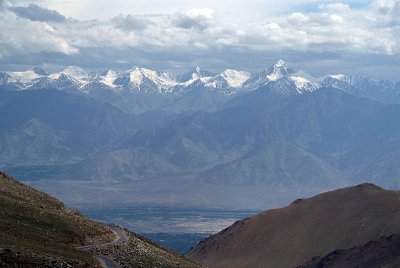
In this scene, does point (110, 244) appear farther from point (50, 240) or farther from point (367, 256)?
point (367, 256)

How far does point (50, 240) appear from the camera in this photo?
6606cm

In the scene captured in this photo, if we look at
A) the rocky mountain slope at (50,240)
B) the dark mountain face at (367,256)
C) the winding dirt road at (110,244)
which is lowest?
the dark mountain face at (367,256)

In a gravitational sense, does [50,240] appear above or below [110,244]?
above

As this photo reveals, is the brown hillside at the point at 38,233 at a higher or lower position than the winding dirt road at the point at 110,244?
higher

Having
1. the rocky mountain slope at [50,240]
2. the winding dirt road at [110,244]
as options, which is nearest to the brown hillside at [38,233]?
the rocky mountain slope at [50,240]

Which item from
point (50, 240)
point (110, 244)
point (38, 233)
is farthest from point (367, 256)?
point (50, 240)

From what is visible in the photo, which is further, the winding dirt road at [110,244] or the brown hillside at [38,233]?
the winding dirt road at [110,244]

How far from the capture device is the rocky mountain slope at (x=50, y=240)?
55.9 meters

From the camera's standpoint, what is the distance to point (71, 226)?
7425 cm

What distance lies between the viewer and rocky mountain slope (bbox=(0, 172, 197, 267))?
183ft

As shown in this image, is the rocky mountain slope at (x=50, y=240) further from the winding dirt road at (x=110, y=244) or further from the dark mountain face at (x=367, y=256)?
the dark mountain face at (x=367, y=256)

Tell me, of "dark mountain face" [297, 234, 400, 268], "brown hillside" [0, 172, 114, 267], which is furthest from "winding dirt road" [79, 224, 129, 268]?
"dark mountain face" [297, 234, 400, 268]

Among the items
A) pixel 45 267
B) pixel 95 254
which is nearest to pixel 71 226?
pixel 95 254

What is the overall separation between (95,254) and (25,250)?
10815 mm
